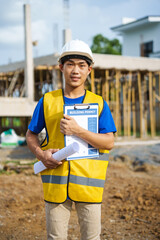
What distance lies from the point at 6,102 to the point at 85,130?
25.7 ft

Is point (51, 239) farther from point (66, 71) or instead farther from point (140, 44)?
point (140, 44)

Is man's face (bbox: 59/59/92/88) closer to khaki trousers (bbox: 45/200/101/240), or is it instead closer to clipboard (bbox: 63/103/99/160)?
clipboard (bbox: 63/103/99/160)

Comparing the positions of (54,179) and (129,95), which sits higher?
(129,95)

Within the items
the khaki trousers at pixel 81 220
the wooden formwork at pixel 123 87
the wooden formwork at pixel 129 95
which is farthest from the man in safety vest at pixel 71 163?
the wooden formwork at pixel 129 95

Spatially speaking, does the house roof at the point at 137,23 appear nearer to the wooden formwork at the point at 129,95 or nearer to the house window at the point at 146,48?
the house window at the point at 146,48

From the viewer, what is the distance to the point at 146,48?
2184cm

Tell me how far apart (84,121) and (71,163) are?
0.97ft

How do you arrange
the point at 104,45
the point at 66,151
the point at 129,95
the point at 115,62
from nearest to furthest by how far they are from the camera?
the point at 66,151 < the point at 115,62 < the point at 129,95 < the point at 104,45

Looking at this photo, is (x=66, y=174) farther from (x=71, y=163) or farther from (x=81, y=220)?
(x=81, y=220)

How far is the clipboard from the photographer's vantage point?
75.5 inches

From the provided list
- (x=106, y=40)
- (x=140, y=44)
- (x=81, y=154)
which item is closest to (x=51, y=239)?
(x=81, y=154)

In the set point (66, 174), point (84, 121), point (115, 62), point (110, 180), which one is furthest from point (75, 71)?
point (115, 62)

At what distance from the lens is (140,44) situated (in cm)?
2211

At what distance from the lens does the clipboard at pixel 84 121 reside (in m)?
1.92
